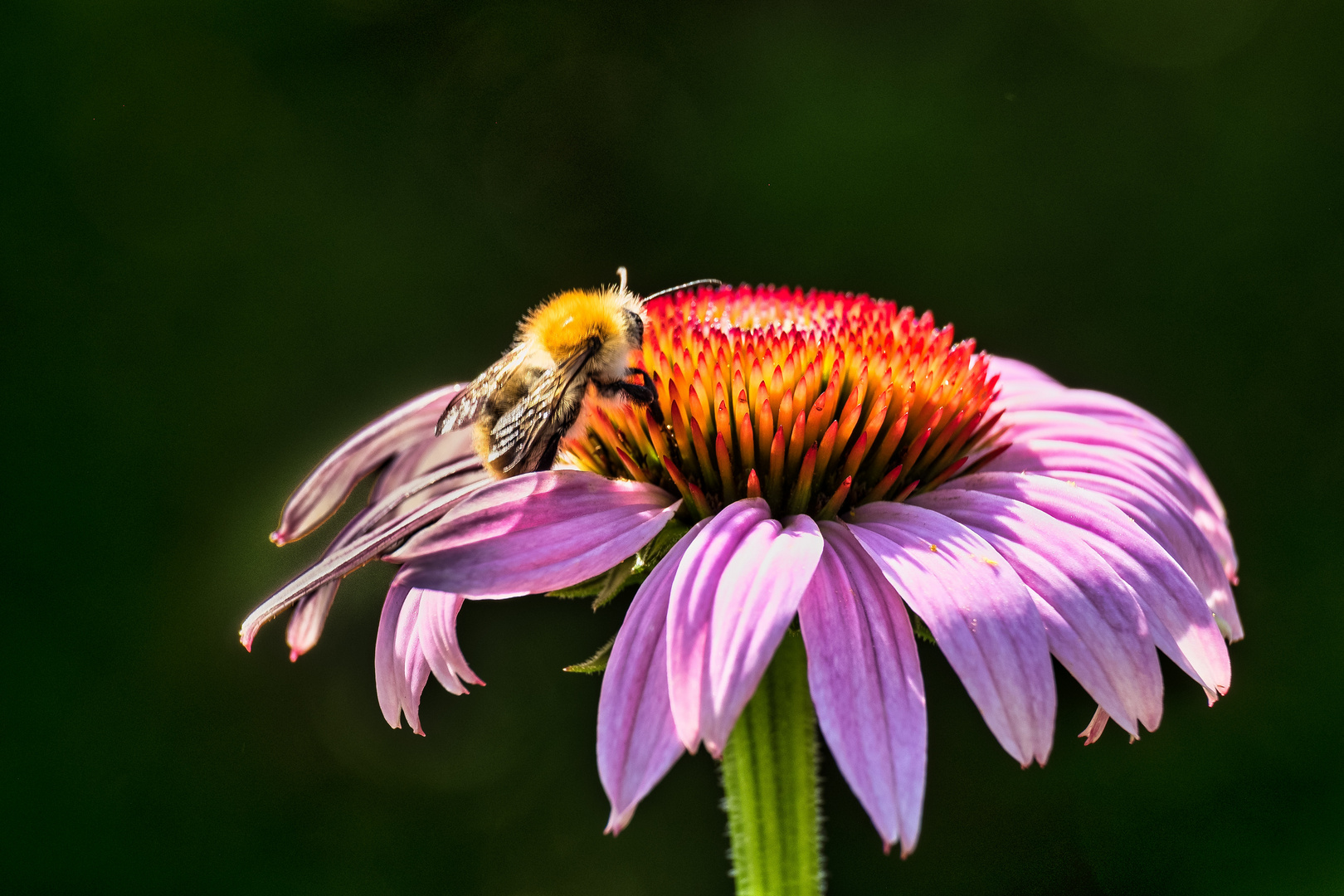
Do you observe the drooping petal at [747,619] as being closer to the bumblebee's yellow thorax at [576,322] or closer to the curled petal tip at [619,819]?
the curled petal tip at [619,819]

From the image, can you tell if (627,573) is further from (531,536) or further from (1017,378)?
(1017,378)

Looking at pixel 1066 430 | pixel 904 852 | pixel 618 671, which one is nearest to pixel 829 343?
pixel 1066 430

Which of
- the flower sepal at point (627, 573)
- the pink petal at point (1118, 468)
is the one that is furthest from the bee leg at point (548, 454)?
the pink petal at point (1118, 468)

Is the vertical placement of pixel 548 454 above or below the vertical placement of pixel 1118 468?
above

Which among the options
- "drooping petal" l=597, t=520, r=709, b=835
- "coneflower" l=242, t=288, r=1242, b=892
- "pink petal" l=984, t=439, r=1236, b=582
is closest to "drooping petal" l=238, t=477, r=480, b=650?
"coneflower" l=242, t=288, r=1242, b=892

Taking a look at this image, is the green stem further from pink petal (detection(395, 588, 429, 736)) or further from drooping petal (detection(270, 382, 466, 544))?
drooping petal (detection(270, 382, 466, 544))

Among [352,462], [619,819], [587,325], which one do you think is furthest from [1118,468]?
[352,462]
